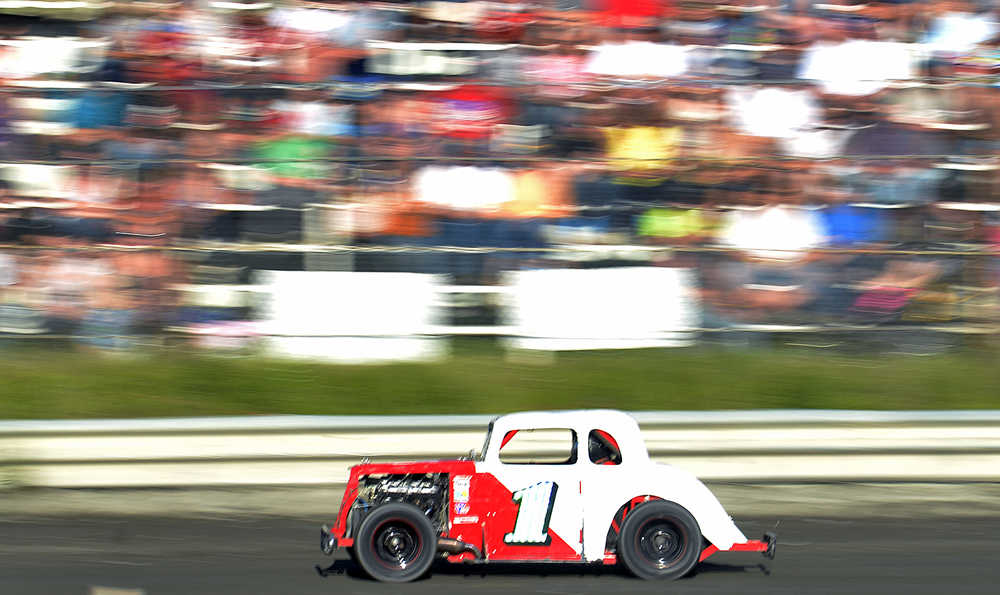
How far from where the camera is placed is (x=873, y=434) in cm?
727

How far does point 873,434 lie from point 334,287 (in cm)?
359

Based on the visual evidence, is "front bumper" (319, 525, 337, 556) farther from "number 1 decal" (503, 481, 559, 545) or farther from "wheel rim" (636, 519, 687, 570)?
"wheel rim" (636, 519, 687, 570)

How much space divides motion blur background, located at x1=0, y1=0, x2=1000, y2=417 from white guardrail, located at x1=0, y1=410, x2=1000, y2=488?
4.02 ft

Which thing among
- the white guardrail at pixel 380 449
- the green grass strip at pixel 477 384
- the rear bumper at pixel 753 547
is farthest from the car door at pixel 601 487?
the green grass strip at pixel 477 384

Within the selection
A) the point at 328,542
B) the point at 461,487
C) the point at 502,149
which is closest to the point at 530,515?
the point at 461,487

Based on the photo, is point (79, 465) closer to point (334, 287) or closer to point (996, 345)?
point (334, 287)

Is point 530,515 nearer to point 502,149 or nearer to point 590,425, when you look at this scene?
point 590,425

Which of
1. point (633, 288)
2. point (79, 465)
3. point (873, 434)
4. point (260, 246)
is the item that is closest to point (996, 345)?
point (873, 434)

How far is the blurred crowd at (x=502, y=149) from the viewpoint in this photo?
8609 mm

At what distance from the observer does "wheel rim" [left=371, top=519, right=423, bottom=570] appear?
5441mm

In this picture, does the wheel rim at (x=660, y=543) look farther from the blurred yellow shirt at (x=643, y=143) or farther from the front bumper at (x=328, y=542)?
the blurred yellow shirt at (x=643, y=143)

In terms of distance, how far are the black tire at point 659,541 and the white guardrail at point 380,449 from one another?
67.6 inches

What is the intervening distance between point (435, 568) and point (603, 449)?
96 centimetres

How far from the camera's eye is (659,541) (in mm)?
5492
